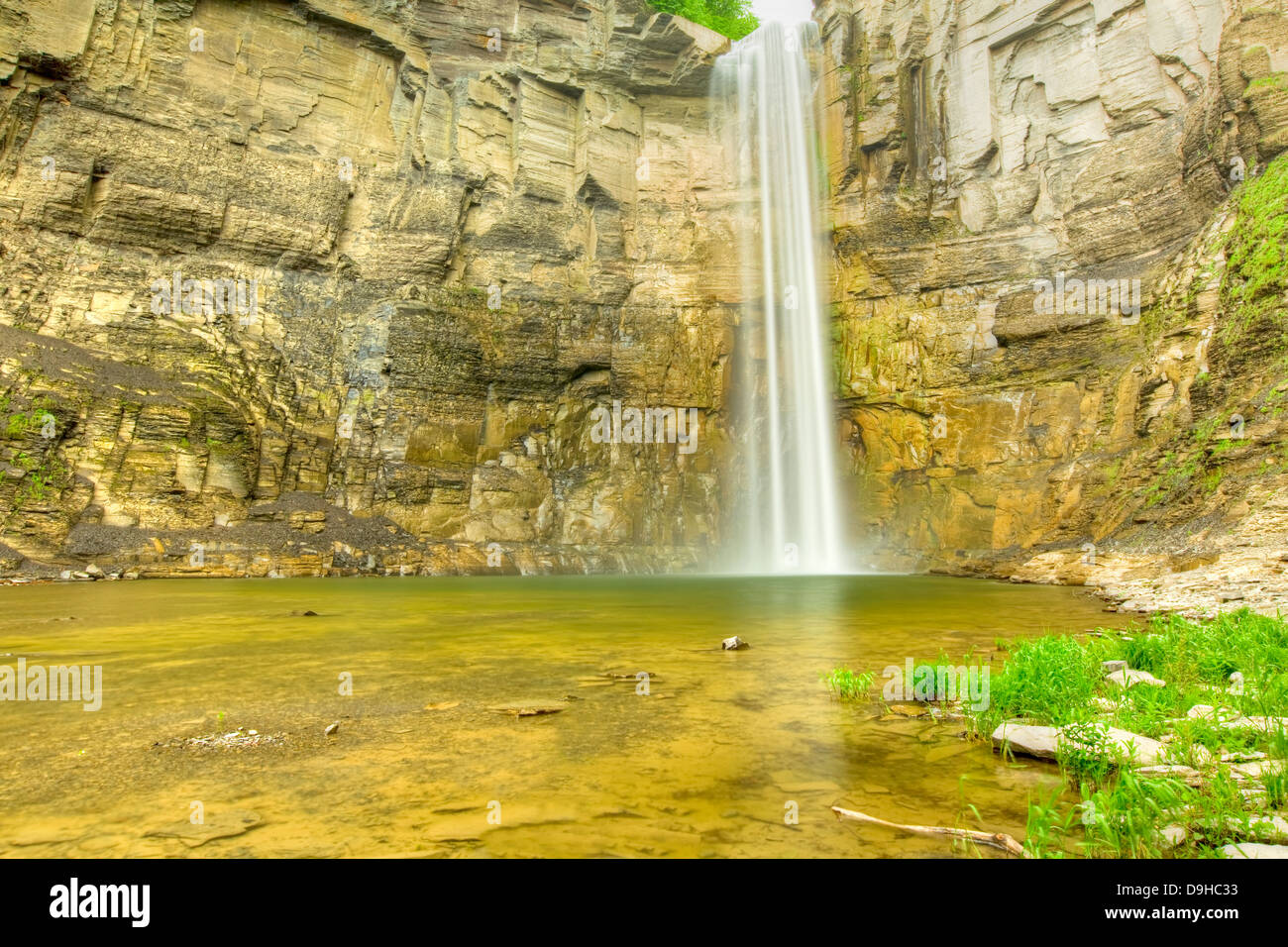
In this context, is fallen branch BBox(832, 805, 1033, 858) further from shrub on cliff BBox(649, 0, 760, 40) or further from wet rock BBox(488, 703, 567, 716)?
shrub on cliff BBox(649, 0, 760, 40)

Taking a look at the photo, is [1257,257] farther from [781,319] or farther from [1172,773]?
[1172,773]

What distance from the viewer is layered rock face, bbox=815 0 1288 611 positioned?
2086cm

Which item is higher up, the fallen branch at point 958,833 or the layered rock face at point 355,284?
the layered rock face at point 355,284

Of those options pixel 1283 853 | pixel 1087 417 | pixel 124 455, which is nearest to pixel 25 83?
pixel 124 455

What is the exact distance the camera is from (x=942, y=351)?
32406mm

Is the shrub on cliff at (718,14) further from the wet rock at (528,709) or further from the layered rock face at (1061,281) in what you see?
the wet rock at (528,709)

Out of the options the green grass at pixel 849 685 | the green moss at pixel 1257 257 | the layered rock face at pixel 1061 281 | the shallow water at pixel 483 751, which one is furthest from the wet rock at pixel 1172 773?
the green moss at pixel 1257 257

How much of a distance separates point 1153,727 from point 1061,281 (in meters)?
30.9

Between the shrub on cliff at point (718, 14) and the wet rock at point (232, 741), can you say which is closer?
the wet rock at point (232, 741)

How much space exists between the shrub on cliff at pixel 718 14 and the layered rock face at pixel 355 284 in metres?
8.39

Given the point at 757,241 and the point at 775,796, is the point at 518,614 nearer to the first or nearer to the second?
the point at 775,796

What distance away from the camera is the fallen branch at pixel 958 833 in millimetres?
3039

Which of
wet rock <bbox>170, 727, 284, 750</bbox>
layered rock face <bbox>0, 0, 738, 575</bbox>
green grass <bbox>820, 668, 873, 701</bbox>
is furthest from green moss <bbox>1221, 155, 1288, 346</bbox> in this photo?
wet rock <bbox>170, 727, 284, 750</bbox>
